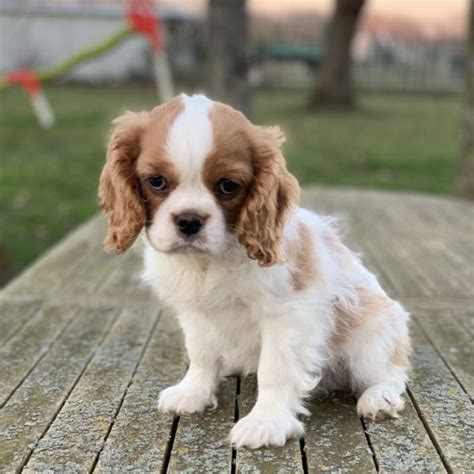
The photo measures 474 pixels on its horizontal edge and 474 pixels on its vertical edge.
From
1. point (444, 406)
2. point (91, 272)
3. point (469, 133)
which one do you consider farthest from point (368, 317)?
point (469, 133)

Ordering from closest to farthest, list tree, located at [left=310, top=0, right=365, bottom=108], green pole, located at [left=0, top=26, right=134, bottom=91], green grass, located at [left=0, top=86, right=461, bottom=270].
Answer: green grass, located at [left=0, top=86, right=461, bottom=270], green pole, located at [left=0, top=26, right=134, bottom=91], tree, located at [left=310, top=0, right=365, bottom=108]

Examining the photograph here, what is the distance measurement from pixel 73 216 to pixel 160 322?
15.5 feet

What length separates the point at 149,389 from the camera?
11.7 feet

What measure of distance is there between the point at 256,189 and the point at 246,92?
22.4 feet

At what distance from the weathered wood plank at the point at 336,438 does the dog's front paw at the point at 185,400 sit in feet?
1.59

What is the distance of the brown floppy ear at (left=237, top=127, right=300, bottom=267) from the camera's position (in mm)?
2805

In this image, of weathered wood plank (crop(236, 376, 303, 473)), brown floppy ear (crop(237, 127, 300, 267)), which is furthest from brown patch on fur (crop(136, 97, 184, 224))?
weathered wood plank (crop(236, 376, 303, 473))

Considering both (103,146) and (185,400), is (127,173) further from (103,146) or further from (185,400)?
(103,146)

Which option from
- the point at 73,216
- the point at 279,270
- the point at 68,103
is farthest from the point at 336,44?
the point at 279,270

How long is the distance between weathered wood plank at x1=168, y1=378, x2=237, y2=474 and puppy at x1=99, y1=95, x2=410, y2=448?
8 centimetres

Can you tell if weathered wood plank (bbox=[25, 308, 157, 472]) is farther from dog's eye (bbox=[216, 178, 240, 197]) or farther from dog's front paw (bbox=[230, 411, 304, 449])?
dog's eye (bbox=[216, 178, 240, 197])

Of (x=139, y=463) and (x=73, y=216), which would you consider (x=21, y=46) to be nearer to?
(x=73, y=216)

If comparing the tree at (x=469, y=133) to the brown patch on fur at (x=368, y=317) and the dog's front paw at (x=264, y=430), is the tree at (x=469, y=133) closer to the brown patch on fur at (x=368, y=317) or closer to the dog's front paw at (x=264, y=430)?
the brown patch on fur at (x=368, y=317)

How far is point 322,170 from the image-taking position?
42.9 ft
